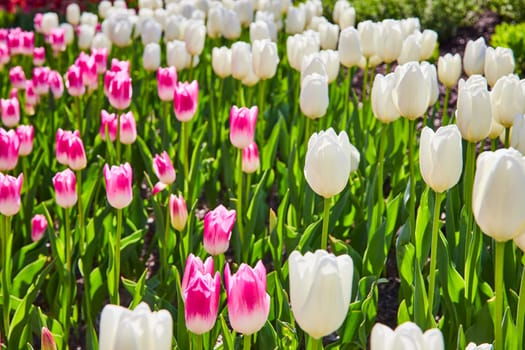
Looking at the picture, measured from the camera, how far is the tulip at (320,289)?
57.7 inches

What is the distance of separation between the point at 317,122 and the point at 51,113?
139cm

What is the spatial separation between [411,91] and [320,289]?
4.17 ft

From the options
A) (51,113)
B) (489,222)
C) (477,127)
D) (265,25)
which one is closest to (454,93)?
(265,25)

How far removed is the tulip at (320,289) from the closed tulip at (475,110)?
0.99m

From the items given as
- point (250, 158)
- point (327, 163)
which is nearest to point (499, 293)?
point (327, 163)

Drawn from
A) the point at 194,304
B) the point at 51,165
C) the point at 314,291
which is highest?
the point at 314,291

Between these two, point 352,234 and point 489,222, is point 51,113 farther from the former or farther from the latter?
point 489,222

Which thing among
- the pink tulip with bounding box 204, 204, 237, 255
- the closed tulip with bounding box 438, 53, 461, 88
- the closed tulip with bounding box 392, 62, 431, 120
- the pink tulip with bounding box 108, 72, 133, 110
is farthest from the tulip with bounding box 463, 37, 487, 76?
the pink tulip with bounding box 204, 204, 237, 255

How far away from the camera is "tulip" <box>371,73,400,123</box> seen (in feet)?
9.23

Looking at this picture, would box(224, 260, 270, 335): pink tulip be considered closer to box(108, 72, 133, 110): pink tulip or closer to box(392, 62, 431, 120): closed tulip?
box(392, 62, 431, 120): closed tulip

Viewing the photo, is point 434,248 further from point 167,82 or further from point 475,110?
point 167,82

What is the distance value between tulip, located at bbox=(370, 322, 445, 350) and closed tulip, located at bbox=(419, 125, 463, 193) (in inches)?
29.0

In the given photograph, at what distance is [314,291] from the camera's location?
147cm

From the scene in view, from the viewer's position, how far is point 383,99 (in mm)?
2852
